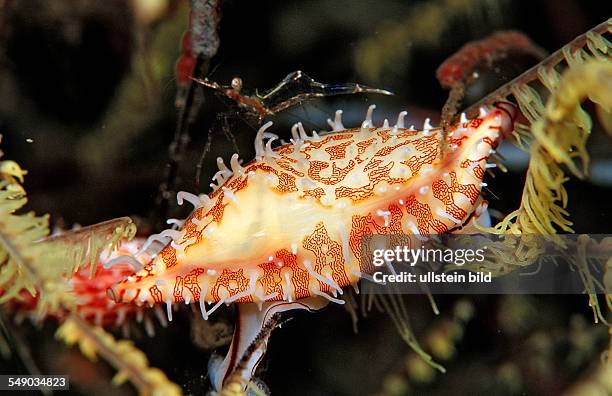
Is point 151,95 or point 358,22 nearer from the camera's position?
point 151,95

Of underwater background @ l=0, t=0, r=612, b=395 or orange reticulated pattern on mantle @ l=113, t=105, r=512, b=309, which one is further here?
underwater background @ l=0, t=0, r=612, b=395

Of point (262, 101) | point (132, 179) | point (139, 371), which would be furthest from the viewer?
point (132, 179)

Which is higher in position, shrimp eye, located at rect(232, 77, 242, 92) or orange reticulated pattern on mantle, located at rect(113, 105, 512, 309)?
shrimp eye, located at rect(232, 77, 242, 92)

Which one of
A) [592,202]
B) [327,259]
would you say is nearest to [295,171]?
[327,259]

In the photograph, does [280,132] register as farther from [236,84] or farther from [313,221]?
[313,221]

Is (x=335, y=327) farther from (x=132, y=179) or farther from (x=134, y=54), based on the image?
(x=134, y=54)

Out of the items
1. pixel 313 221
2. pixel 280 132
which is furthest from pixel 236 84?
pixel 313 221

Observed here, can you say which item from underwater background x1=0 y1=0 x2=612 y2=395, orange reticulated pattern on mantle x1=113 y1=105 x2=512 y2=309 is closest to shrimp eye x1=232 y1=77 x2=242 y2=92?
underwater background x1=0 y1=0 x2=612 y2=395

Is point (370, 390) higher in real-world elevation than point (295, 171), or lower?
lower

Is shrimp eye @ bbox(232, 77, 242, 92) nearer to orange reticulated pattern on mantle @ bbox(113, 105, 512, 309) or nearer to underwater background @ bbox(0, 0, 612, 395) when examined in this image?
underwater background @ bbox(0, 0, 612, 395)
